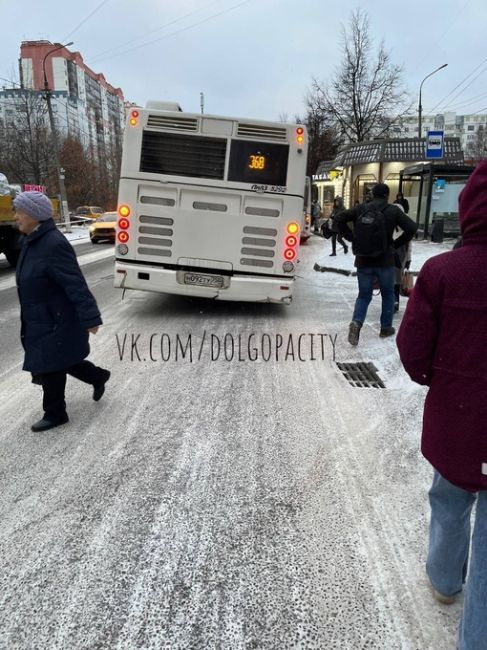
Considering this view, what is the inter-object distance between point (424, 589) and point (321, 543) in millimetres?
541

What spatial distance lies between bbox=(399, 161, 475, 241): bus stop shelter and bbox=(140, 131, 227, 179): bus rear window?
11.6m

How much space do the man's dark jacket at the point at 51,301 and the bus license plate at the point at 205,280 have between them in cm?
378

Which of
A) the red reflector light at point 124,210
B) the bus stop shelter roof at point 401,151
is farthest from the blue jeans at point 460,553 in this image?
the bus stop shelter roof at point 401,151

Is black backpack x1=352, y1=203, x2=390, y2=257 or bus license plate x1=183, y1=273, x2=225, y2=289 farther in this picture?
bus license plate x1=183, y1=273, x2=225, y2=289

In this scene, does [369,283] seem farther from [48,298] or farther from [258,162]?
[48,298]

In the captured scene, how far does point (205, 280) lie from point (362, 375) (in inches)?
125

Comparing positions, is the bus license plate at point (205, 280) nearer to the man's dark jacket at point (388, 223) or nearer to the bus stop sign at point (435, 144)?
the man's dark jacket at point (388, 223)

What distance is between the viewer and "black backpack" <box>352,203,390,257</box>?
591 cm

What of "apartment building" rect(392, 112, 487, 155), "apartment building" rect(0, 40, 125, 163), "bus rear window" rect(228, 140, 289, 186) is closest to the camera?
"bus rear window" rect(228, 140, 289, 186)

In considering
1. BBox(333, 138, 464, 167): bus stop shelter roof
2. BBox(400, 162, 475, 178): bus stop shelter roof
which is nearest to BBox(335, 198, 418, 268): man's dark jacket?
BBox(400, 162, 475, 178): bus stop shelter roof

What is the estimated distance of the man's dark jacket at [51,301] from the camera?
3.65m

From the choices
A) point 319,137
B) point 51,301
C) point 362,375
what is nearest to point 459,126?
point 319,137

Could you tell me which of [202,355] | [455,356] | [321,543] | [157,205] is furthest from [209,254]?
[455,356]

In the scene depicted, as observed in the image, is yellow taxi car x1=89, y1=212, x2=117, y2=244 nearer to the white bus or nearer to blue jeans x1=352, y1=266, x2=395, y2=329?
the white bus
